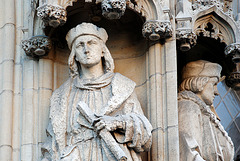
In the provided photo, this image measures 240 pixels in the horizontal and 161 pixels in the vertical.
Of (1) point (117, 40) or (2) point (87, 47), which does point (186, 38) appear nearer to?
(1) point (117, 40)

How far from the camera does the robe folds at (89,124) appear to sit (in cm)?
1452

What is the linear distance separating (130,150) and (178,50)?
1.84 metres

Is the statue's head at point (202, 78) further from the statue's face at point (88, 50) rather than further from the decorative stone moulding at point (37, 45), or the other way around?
the decorative stone moulding at point (37, 45)

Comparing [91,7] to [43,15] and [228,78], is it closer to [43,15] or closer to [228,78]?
[43,15]

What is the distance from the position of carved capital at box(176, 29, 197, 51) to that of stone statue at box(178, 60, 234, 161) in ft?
1.51

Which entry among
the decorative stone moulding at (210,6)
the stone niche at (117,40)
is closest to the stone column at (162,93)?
the stone niche at (117,40)

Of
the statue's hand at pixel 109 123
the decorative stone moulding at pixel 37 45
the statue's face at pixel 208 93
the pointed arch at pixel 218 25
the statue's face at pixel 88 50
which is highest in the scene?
the pointed arch at pixel 218 25

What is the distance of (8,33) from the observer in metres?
15.8

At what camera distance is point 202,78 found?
15.9 meters

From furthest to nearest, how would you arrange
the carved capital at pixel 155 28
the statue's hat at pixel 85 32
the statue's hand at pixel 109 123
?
the carved capital at pixel 155 28
the statue's hat at pixel 85 32
the statue's hand at pixel 109 123

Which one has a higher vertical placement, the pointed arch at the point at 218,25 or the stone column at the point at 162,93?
the pointed arch at the point at 218,25

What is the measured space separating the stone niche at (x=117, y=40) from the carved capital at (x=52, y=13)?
1.51ft

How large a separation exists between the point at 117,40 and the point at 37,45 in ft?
3.66

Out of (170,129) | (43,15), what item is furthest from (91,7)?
(170,129)
